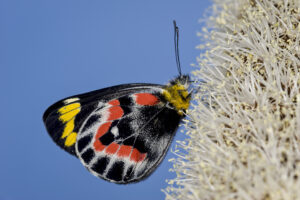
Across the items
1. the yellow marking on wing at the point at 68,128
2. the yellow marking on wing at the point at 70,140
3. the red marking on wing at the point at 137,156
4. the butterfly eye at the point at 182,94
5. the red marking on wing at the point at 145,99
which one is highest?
the butterfly eye at the point at 182,94

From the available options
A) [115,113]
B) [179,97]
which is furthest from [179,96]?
[115,113]

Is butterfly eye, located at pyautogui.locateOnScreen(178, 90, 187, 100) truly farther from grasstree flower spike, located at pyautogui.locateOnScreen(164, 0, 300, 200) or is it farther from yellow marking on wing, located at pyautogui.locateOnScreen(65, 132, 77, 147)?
yellow marking on wing, located at pyautogui.locateOnScreen(65, 132, 77, 147)

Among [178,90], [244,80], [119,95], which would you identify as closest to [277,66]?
[244,80]

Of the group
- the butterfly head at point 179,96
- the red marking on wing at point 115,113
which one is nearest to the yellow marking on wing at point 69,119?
the red marking on wing at point 115,113

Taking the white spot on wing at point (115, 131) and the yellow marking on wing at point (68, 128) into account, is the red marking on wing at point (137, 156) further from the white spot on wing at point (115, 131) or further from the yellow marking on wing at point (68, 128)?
the yellow marking on wing at point (68, 128)

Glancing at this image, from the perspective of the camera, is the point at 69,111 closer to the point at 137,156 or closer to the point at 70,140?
the point at 70,140

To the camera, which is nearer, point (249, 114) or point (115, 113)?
point (249, 114)

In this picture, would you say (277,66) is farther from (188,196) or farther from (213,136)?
(188,196)
